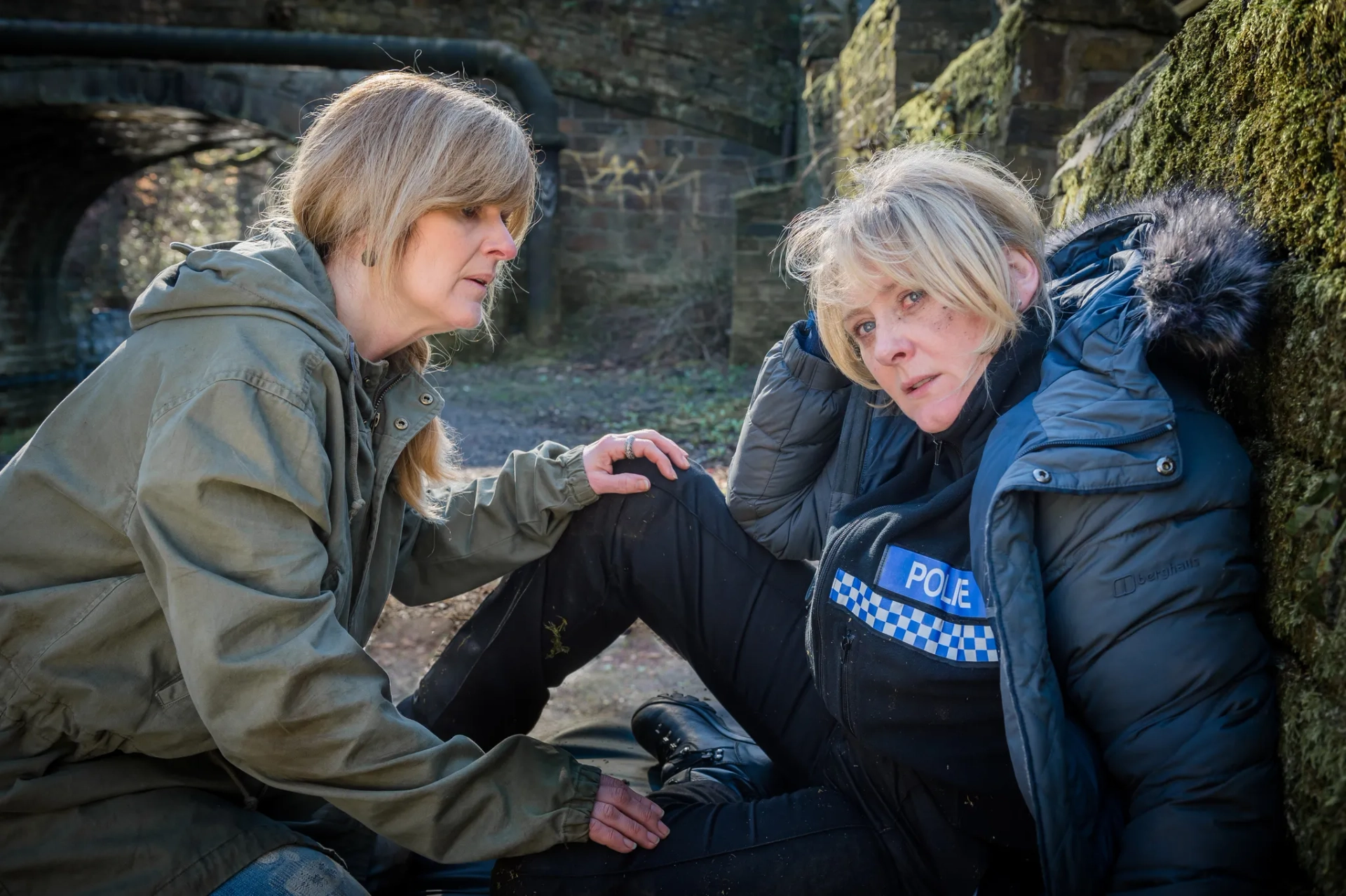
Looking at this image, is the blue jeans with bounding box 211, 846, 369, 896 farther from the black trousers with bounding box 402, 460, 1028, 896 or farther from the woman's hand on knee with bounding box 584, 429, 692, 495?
the woman's hand on knee with bounding box 584, 429, 692, 495

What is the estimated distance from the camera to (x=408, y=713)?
80.7 inches

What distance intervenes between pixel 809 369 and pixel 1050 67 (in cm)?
286

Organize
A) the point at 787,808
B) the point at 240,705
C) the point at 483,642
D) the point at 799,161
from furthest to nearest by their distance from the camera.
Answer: the point at 799,161 < the point at 483,642 < the point at 787,808 < the point at 240,705

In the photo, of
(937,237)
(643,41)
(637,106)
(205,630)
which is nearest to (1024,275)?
(937,237)

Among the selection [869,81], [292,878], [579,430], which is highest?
[869,81]

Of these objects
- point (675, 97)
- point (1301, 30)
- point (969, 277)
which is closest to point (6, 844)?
point (969, 277)

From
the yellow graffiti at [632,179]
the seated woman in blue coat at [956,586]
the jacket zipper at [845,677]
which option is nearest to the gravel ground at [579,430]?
the seated woman in blue coat at [956,586]

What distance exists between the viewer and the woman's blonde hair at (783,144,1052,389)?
152 centimetres

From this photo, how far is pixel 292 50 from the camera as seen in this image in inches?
365

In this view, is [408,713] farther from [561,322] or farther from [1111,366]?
[561,322]

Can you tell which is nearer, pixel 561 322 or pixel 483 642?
pixel 483 642

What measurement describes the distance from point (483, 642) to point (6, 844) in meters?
0.86

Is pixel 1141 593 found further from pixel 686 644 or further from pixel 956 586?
pixel 686 644

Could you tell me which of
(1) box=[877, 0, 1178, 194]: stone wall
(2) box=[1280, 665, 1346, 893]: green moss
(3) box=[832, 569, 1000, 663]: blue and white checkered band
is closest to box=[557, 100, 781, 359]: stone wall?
(1) box=[877, 0, 1178, 194]: stone wall
